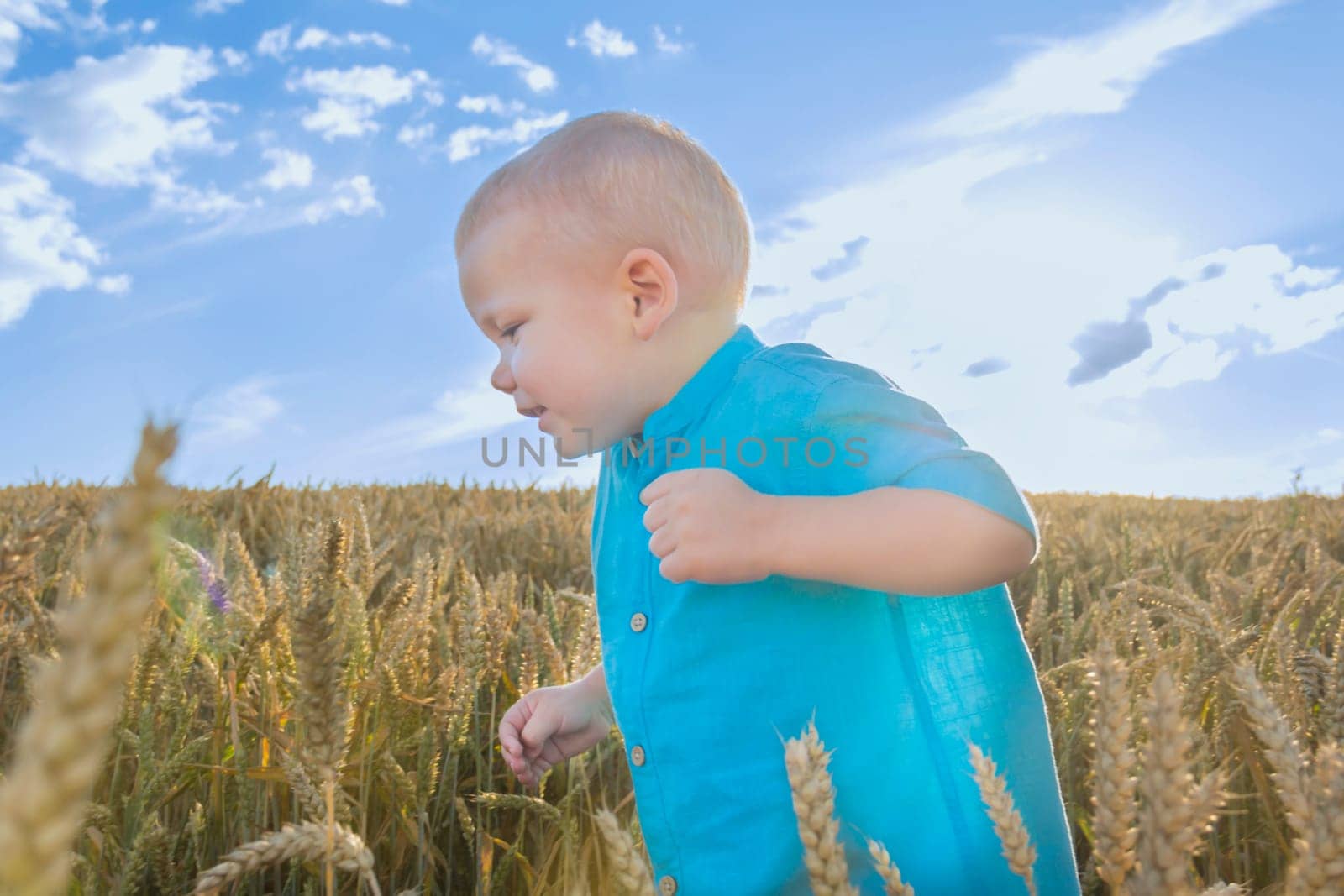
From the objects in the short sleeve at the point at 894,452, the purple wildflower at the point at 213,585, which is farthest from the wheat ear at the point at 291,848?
the purple wildflower at the point at 213,585

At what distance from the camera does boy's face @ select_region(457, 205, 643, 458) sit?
1.51m

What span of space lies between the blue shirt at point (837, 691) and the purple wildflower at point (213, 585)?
3.56 ft

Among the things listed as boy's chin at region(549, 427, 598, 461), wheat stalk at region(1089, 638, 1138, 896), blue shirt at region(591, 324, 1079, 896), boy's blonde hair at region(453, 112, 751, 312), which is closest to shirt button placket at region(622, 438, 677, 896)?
blue shirt at region(591, 324, 1079, 896)

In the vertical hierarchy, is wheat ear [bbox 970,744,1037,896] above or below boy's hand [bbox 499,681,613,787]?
below

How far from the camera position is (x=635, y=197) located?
5.12 feet

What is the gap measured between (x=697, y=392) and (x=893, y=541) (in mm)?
472

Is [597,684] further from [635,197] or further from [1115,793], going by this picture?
[1115,793]

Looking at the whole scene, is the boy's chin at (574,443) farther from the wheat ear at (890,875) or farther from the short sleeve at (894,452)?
the wheat ear at (890,875)

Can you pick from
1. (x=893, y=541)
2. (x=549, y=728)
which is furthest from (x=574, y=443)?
(x=893, y=541)

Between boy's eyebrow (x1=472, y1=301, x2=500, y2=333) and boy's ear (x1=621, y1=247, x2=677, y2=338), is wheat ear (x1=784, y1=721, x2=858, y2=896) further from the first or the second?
boy's eyebrow (x1=472, y1=301, x2=500, y2=333)

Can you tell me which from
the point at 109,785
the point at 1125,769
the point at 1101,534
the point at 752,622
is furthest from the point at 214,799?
the point at 1101,534

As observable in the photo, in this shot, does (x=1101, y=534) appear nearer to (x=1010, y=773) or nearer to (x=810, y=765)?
(x=1010, y=773)

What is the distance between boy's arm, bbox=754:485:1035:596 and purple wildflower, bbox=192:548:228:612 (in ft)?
4.72

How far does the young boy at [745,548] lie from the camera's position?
1197 mm
